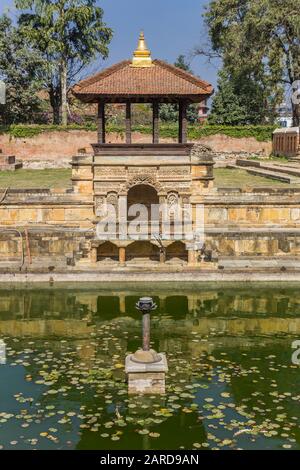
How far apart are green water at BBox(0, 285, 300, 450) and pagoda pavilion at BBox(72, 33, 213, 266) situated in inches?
99.8

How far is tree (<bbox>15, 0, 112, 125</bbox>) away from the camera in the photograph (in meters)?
41.3

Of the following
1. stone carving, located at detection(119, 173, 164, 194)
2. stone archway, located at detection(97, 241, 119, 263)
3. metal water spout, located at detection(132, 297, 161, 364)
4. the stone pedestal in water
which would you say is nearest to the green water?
the stone pedestal in water

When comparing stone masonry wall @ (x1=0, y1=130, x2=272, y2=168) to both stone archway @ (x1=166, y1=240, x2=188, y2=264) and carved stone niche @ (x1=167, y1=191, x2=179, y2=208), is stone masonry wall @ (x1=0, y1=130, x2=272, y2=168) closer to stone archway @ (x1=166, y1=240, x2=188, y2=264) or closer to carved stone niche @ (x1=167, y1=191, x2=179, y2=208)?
carved stone niche @ (x1=167, y1=191, x2=179, y2=208)

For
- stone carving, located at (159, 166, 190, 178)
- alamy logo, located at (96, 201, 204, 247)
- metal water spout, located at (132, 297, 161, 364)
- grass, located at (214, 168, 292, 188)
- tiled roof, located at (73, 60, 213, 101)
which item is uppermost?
tiled roof, located at (73, 60, 213, 101)

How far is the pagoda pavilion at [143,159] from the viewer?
64.1 ft

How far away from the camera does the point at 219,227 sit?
21.2 m

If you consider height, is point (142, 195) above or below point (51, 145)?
below

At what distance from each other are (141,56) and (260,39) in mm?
21958

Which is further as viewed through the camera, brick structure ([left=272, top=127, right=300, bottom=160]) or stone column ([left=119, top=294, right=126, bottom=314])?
brick structure ([left=272, top=127, right=300, bottom=160])

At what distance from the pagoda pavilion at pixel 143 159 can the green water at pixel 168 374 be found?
2.54 meters

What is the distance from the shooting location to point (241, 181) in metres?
30.1

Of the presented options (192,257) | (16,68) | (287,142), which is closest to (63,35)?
(16,68)

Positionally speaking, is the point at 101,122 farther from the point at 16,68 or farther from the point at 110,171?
the point at 16,68

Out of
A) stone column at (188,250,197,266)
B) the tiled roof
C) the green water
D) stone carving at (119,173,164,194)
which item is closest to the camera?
the green water
